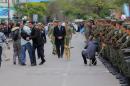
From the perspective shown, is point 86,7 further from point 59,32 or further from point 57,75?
point 57,75

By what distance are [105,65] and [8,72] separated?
3.93 meters

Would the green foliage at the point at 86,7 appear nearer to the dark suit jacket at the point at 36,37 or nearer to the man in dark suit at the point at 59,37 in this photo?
the man in dark suit at the point at 59,37

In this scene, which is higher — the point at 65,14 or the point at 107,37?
the point at 107,37

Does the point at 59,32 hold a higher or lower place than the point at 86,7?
higher

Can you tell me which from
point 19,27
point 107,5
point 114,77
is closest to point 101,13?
point 107,5

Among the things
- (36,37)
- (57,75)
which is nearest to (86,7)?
(36,37)

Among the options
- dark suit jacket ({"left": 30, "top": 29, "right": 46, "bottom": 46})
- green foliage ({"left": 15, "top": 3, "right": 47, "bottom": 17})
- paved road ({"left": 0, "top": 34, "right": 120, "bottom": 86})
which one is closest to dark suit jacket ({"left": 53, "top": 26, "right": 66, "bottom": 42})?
paved road ({"left": 0, "top": 34, "right": 120, "bottom": 86})

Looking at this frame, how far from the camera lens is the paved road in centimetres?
1470

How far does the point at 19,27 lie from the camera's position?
69.0ft

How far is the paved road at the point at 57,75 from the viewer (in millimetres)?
14695

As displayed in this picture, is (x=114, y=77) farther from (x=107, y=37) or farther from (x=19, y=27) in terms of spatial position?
(x=19, y=27)

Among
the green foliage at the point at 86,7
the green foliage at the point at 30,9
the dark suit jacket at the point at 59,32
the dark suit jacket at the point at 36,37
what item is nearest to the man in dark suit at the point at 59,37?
the dark suit jacket at the point at 59,32

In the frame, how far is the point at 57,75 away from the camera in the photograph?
16.9m

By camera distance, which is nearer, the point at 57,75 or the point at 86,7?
the point at 57,75
